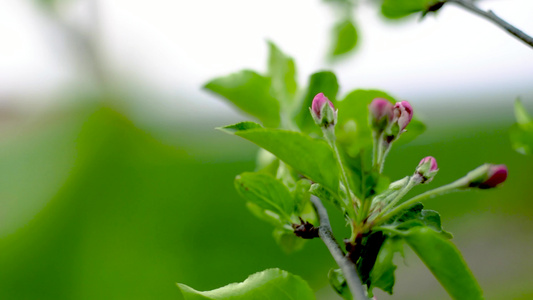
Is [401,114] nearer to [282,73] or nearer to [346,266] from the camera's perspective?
[346,266]

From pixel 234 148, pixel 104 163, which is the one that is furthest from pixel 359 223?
pixel 234 148

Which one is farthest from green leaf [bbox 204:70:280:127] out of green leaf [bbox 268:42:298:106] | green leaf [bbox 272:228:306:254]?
green leaf [bbox 272:228:306:254]

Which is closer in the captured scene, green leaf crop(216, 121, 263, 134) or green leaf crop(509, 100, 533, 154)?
green leaf crop(216, 121, 263, 134)

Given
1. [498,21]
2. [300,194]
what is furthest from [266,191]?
[498,21]

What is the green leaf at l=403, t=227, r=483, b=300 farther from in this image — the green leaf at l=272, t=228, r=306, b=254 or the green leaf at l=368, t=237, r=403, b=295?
the green leaf at l=272, t=228, r=306, b=254

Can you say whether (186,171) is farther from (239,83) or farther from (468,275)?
(468,275)

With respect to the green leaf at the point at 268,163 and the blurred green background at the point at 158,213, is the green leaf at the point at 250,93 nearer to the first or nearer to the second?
the green leaf at the point at 268,163
